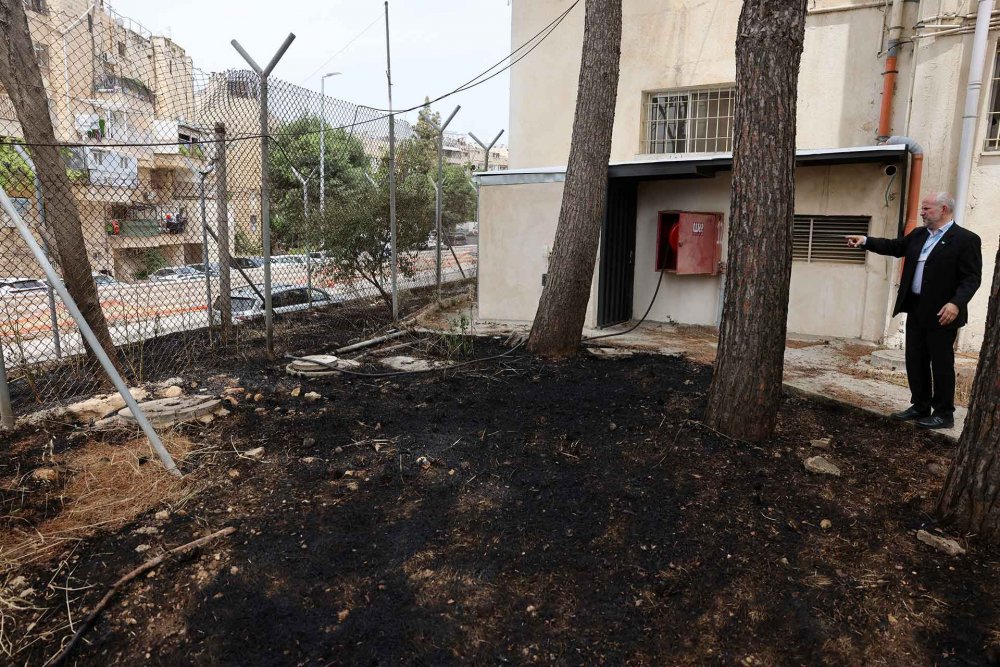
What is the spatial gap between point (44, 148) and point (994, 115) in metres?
9.66

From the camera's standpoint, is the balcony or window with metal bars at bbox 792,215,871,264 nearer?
the balcony

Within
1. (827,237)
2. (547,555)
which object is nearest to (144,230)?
(547,555)

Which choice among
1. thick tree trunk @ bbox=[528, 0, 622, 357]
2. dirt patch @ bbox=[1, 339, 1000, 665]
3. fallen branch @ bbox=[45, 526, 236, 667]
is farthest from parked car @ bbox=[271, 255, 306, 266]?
fallen branch @ bbox=[45, 526, 236, 667]

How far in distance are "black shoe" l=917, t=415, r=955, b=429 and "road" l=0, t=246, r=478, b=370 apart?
647cm

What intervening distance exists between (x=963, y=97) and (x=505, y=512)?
25.4 feet

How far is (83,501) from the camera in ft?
11.1

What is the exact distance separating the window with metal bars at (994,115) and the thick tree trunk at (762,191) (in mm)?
5424

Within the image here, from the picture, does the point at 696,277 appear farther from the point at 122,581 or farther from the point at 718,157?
the point at 122,581

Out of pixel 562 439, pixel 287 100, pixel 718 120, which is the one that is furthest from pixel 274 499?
pixel 718 120

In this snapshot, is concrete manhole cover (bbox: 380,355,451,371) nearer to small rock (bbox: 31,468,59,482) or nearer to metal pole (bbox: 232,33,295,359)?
metal pole (bbox: 232,33,295,359)

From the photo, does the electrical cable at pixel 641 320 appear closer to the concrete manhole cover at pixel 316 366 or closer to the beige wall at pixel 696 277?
the beige wall at pixel 696 277

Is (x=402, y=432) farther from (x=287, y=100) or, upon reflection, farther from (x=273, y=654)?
(x=287, y=100)

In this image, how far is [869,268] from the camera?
8.26 meters

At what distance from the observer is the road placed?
5.92 m
